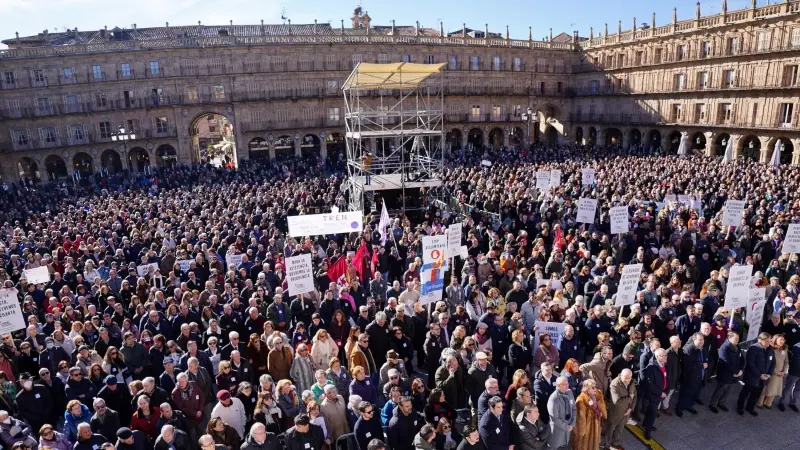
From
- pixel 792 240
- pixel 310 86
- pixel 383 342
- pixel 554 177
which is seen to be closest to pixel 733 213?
pixel 792 240

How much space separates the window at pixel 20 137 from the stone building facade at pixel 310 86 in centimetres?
7

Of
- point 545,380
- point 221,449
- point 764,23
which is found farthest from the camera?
point 764,23

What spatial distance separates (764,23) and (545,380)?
37486mm

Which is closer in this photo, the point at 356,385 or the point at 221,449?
the point at 221,449

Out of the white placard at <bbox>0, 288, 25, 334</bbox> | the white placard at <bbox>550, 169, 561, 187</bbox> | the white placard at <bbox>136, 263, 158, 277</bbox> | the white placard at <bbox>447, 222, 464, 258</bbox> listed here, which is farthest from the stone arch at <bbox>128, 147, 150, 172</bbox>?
the white placard at <bbox>447, 222, 464, 258</bbox>

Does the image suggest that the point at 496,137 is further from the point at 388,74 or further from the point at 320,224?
the point at 320,224

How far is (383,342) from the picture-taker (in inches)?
324

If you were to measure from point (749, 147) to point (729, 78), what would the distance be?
5.24 meters

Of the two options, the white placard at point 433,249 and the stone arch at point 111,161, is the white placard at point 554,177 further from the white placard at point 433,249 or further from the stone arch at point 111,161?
the stone arch at point 111,161

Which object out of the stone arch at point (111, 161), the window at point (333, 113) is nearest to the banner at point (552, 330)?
the window at point (333, 113)

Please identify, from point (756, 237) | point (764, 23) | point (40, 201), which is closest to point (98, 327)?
point (756, 237)

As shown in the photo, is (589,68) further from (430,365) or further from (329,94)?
(430,365)

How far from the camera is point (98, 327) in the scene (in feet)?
28.3

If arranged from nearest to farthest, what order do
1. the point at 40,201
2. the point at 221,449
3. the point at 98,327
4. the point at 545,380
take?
the point at 221,449 < the point at 545,380 < the point at 98,327 < the point at 40,201
